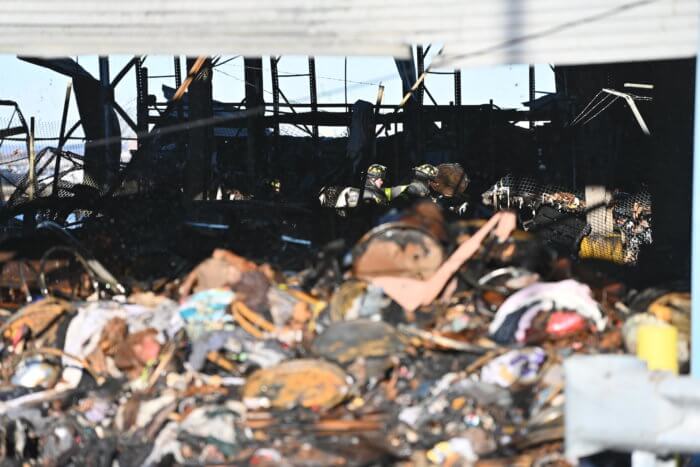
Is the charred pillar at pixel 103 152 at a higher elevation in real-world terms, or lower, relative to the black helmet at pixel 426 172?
higher

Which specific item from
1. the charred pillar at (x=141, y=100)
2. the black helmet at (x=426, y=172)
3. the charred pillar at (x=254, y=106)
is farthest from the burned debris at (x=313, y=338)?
the charred pillar at (x=141, y=100)

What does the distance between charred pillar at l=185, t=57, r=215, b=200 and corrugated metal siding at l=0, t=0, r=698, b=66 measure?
17.9ft

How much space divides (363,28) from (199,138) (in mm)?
7552

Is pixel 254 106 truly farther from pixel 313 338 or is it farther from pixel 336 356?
pixel 336 356

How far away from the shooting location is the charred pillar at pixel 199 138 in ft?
48.6

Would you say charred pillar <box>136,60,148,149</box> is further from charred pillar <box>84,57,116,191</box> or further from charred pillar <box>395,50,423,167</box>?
charred pillar <box>395,50,423,167</box>

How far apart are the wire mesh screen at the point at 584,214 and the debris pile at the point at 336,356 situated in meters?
6.72

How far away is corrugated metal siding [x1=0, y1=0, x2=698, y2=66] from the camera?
7.38 metres

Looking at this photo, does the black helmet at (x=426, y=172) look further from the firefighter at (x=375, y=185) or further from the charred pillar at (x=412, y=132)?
the charred pillar at (x=412, y=132)

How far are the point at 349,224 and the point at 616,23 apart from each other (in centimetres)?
300

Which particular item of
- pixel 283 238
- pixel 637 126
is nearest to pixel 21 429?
pixel 283 238

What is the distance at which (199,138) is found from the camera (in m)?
15.2

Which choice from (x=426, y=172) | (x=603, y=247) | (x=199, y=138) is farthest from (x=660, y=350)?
(x=426, y=172)

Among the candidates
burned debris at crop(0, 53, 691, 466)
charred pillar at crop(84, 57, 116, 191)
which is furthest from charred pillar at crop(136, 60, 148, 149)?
burned debris at crop(0, 53, 691, 466)
